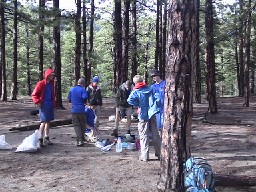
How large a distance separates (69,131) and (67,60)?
1884 inches

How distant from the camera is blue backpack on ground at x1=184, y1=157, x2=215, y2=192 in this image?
16.8 feet

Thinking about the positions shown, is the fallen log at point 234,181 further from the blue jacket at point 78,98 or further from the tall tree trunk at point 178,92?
the blue jacket at point 78,98

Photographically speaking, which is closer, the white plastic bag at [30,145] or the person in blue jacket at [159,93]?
the person in blue jacket at [159,93]

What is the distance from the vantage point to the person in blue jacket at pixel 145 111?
8406 mm

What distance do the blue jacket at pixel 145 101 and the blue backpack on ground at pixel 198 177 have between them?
117 inches

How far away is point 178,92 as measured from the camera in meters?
5.83

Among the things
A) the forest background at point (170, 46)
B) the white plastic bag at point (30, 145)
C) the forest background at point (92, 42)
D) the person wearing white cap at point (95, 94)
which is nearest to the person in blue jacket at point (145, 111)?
the forest background at point (170, 46)

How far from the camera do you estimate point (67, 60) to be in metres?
60.0

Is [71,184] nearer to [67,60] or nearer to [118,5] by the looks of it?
[118,5]

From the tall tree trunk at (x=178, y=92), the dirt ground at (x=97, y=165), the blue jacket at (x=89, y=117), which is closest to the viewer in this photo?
the tall tree trunk at (x=178, y=92)

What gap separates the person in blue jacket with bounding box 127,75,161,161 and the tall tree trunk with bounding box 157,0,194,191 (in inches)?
96.3

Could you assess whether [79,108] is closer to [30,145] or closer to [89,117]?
[89,117]

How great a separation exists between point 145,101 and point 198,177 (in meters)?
3.49

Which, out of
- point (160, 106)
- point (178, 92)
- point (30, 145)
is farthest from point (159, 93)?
point (30, 145)
